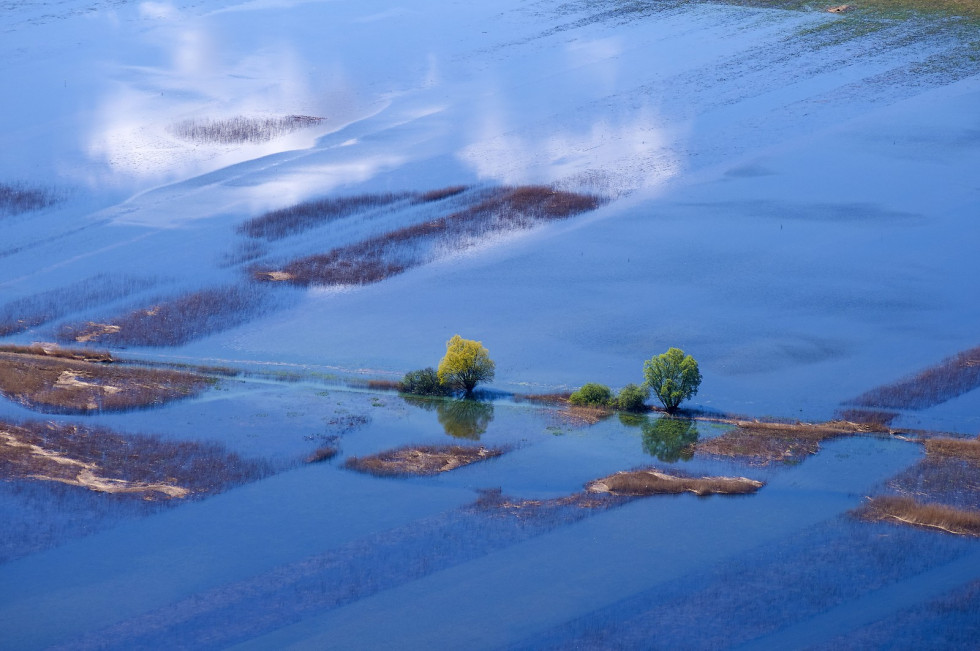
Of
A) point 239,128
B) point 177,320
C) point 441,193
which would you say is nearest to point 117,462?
point 177,320

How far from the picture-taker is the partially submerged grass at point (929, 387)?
3888cm

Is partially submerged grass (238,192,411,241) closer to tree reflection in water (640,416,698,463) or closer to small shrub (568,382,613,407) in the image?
small shrub (568,382,613,407)

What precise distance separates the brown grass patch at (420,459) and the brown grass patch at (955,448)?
1195 centimetres

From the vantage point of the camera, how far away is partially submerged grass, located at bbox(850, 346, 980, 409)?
38875 mm

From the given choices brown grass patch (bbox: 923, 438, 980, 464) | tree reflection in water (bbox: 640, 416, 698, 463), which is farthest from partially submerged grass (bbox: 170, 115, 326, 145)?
brown grass patch (bbox: 923, 438, 980, 464)

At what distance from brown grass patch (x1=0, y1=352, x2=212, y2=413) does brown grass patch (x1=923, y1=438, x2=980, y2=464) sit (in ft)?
70.4

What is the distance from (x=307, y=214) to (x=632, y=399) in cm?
2001

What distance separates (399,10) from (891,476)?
180 feet

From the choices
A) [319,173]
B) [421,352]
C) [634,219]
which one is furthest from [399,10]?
[421,352]

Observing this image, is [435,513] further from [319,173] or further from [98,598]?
[319,173]

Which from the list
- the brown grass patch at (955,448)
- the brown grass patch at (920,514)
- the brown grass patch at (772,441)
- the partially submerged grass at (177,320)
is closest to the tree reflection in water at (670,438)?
the brown grass patch at (772,441)

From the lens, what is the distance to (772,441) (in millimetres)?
36375

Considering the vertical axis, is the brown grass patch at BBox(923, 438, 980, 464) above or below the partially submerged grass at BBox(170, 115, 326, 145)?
below

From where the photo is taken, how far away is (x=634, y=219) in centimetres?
5328
